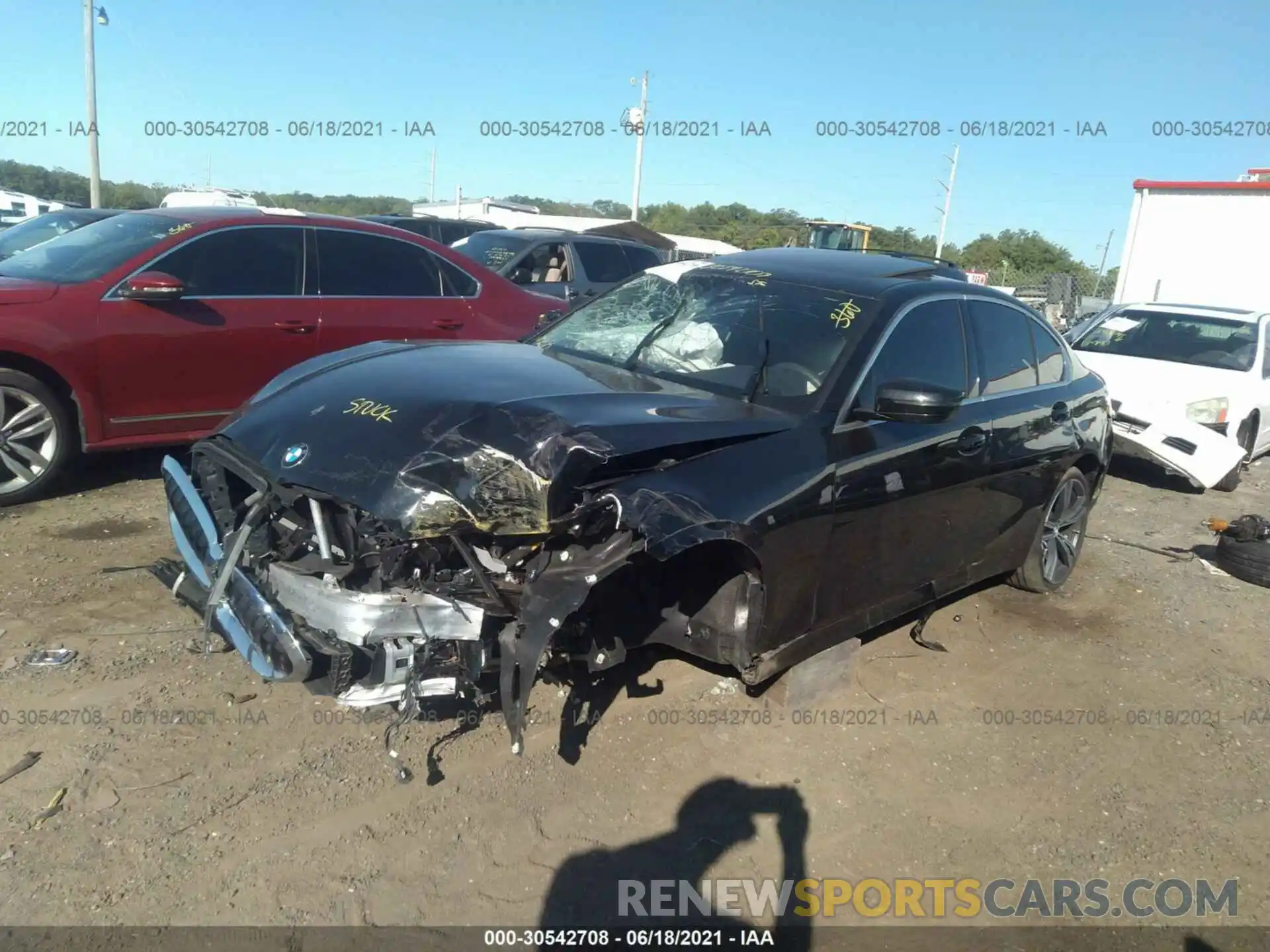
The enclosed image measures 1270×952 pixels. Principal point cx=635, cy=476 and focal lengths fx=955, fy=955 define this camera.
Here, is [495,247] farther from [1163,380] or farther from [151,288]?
[1163,380]

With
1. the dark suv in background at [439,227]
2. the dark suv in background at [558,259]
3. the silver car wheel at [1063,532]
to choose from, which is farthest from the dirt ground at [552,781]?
the dark suv in background at [439,227]

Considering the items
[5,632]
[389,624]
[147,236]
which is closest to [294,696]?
[389,624]

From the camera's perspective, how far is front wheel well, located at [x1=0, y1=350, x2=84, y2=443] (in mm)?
5242

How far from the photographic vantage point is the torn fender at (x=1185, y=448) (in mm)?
8164

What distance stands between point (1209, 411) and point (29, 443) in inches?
367

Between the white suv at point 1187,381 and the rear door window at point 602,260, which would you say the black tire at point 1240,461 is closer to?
the white suv at point 1187,381

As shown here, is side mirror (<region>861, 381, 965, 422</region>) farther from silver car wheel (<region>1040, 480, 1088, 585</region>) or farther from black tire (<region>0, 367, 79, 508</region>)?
black tire (<region>0, 367, 79, 508</region>)

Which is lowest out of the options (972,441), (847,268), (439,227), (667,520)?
(667,520)

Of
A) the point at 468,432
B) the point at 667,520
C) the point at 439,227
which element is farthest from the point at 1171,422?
the point at 439,227

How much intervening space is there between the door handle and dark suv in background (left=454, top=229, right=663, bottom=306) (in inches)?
289

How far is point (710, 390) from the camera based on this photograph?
3865mm

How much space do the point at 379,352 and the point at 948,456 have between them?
2.55 m

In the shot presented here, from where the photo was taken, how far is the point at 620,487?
308 cm

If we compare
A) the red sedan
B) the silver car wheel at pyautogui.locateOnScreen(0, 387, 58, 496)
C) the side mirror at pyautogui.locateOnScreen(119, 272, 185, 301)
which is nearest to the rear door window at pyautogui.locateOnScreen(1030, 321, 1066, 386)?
the red sedan
